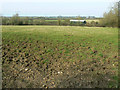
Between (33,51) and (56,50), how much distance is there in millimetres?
1638

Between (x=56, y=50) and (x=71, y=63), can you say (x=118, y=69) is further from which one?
(x=56, y=50)

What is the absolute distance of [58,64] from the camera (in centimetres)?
820

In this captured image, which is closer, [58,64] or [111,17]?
[58,64]

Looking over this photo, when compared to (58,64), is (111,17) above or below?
above

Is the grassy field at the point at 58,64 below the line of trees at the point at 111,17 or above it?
below

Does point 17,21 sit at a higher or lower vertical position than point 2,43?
→ higher

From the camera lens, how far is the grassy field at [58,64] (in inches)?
259

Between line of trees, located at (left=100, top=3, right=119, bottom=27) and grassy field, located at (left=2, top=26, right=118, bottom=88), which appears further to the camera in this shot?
line of trees, located at (left=100, top=3, right=119, bottom=27)

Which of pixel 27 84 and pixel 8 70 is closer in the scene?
pixel 27 84

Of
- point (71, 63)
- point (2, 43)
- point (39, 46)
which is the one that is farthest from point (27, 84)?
point (2, 43)

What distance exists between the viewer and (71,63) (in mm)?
8352

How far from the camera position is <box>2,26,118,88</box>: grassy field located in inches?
259

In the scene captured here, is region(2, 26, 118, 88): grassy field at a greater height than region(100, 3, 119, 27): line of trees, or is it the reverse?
region(100, 3, 119, 27): line of trees

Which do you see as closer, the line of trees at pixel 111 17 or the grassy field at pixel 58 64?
the grassy field at pixel 58 64
